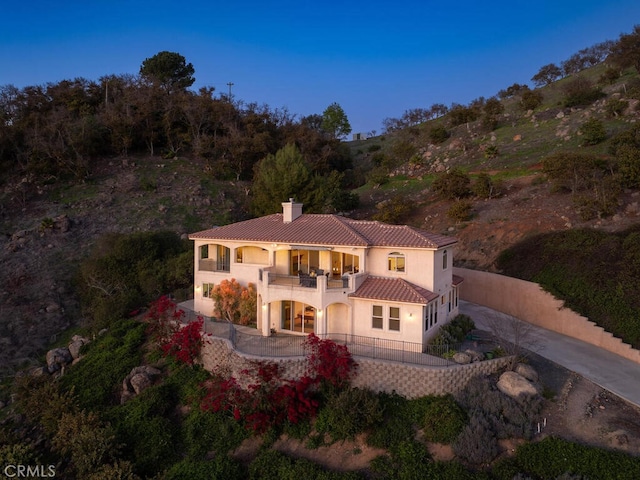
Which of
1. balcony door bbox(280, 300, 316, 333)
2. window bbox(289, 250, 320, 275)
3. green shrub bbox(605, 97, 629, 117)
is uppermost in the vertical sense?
green shrub bbox(605, 97, 629, 117)

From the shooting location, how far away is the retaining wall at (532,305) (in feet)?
73.3

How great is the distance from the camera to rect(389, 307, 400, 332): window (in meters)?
20.4

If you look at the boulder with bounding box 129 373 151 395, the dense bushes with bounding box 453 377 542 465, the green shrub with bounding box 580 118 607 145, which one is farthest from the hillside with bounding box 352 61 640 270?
the boulder with bounding box 129 373 151 395

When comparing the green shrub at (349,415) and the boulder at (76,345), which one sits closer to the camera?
the green shrub at (349,415)

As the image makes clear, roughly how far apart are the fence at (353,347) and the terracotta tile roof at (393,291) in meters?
2.06

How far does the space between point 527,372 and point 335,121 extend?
79463 millimetres

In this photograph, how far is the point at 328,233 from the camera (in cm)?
2362

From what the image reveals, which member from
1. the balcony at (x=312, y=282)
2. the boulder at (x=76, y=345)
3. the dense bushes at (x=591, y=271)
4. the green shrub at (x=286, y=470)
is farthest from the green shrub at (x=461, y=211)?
the boulder at (x=76, y=345)

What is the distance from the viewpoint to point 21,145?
51469 mm

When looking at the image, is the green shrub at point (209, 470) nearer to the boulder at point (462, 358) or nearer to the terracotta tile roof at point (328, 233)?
the boulder at point (462, 358)

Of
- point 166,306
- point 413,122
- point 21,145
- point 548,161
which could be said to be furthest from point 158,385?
point 413,122

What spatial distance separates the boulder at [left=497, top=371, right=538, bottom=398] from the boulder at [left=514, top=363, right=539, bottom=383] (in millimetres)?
420

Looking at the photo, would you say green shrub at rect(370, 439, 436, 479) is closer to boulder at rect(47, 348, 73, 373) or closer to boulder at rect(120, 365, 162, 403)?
boulder at rect(120, 365, 162, 403)

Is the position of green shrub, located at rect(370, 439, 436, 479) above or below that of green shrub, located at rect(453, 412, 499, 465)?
below
